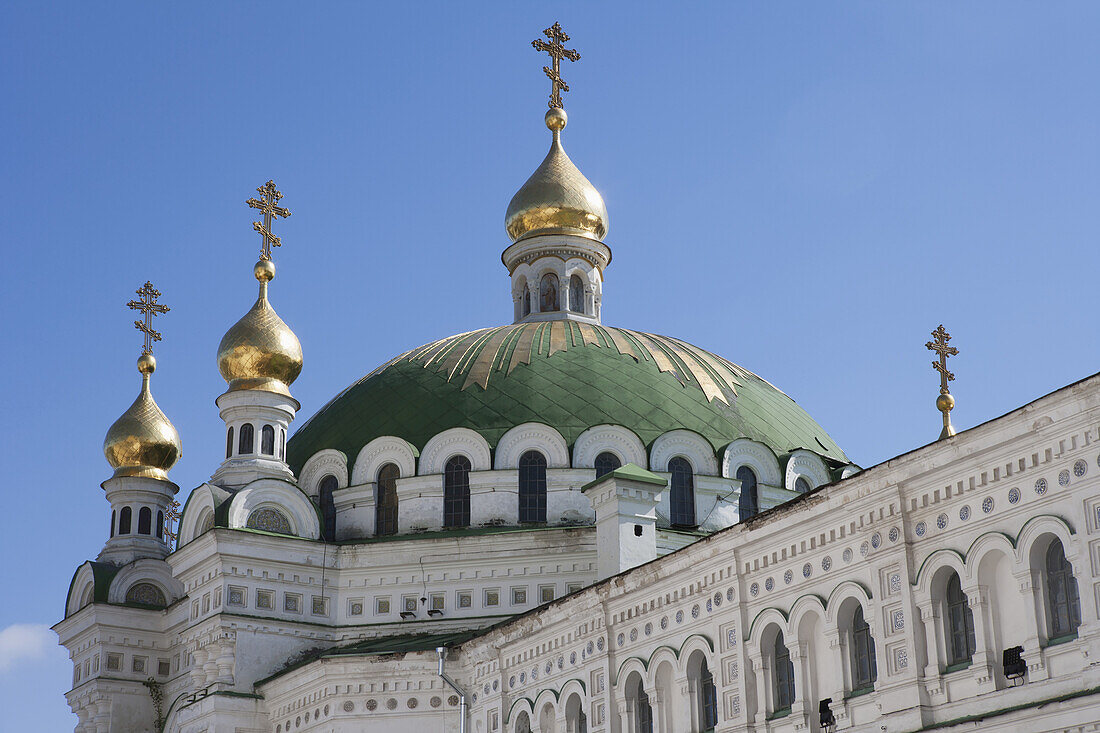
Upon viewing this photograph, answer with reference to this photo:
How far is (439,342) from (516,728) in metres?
9.24

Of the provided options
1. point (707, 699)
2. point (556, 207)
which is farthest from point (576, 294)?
point (707, 699)

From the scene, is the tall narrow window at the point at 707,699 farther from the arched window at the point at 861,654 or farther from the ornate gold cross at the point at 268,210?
the ornate gold cross at the point at 268,210

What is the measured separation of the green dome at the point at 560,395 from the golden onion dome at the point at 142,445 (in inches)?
91.4

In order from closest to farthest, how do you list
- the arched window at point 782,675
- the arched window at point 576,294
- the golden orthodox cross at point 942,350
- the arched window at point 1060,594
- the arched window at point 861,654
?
the arched window at point 1060,594
the arched window at point 861,654
the arched window at point 782,675
the golden orthodox cross at point 942,350
the arched window at point 576,294

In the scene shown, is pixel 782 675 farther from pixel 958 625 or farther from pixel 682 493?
pixel 682 493

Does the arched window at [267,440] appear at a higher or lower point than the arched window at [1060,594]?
higher

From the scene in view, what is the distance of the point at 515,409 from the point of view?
22.5 meters

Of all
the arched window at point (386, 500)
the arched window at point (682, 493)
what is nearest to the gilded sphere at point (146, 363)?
the arched window at point (386, 500)

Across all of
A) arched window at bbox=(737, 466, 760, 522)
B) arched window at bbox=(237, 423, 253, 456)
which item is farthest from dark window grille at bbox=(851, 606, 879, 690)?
arched window at bbox=(237, 423, 253, 456)

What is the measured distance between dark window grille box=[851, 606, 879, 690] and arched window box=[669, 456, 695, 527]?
840 cm

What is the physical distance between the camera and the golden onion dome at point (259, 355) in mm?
22672

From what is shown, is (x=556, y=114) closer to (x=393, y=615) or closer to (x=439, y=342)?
(x=439, y=342)

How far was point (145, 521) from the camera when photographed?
24828 millimetres

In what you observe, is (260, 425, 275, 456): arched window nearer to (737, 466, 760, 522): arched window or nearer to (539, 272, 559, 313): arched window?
(539, 272, 559, 313): arched window
